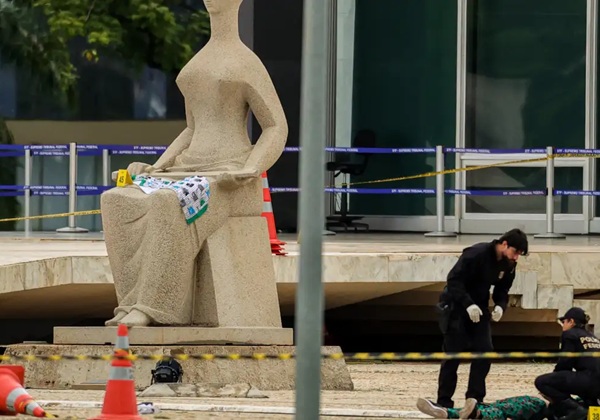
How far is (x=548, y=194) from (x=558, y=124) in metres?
2.94

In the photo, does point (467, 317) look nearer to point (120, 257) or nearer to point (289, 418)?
point (289, 418)

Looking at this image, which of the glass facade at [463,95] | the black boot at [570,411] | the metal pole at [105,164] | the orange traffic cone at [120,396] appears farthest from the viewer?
the glass facade at [463,95]

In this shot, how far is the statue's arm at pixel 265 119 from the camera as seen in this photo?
14203mm

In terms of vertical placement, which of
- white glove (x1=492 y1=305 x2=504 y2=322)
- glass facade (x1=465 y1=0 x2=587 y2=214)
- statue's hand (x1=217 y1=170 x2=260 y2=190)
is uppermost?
glass facade (x1=465 y1=0 x2=587 y2=214)

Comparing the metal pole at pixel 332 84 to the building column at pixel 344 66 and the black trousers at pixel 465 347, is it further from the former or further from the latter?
the black trousers at pixel 465 347

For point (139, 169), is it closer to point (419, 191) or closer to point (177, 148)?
point (177, 148)

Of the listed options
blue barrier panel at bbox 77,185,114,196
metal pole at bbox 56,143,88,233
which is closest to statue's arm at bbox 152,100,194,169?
metal pole at bbox 56,143,88,233

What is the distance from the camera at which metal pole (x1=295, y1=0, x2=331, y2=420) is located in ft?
24.2

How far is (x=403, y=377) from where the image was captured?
1641cm

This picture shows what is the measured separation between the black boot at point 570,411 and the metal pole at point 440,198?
10.3 m

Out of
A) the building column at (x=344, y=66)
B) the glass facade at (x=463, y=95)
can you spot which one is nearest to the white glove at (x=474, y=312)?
the glass facade at (x=463, y=95)

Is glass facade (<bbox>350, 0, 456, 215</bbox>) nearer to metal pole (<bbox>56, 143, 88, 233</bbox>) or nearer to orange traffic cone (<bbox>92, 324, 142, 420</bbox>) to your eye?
metal pole (<bbox>56, 143, 88, 233</bbox>)

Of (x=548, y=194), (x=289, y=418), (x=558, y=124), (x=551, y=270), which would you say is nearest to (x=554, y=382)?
(x=289, y=418)

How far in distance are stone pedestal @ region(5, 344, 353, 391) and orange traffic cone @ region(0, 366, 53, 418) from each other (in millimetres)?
1987
